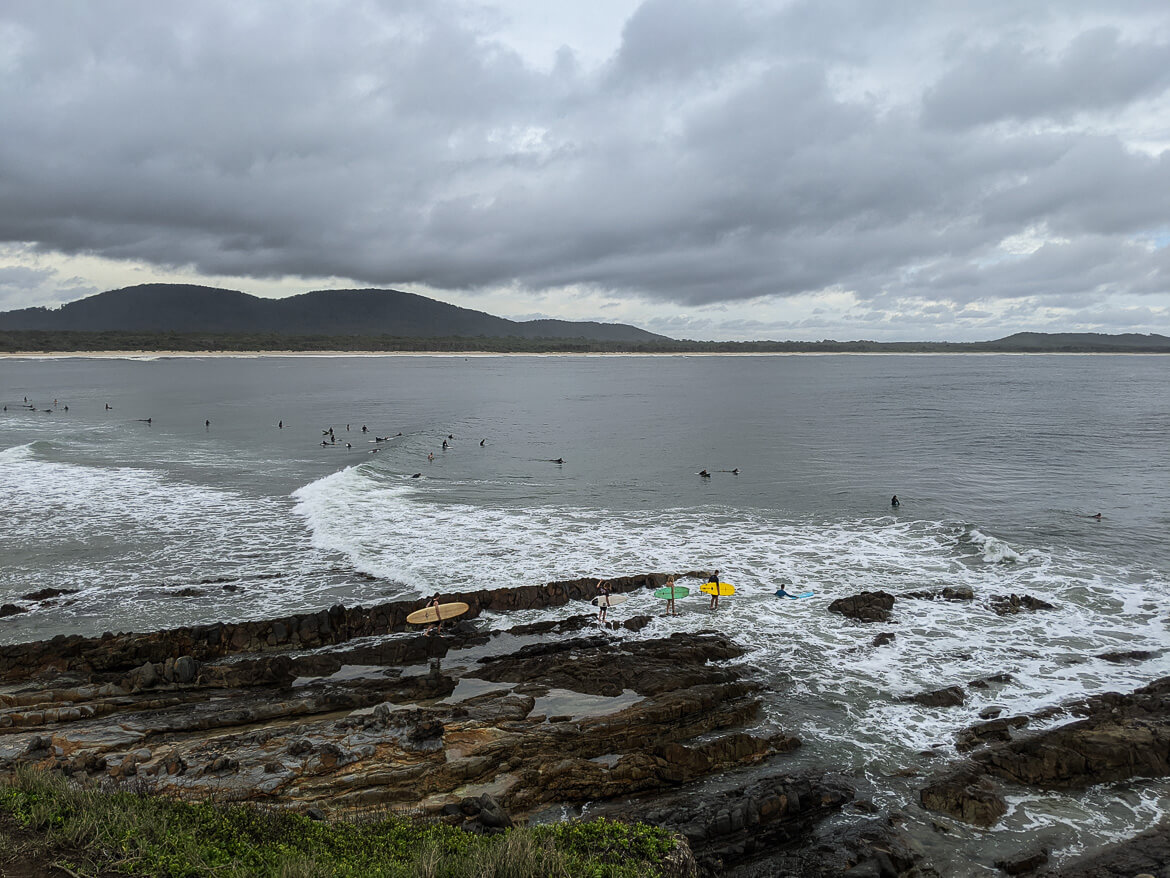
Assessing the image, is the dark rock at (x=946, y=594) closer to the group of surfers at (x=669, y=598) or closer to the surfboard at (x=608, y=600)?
the group of surfers at (x=669, y=598)

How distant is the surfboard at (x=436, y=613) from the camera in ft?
53.6

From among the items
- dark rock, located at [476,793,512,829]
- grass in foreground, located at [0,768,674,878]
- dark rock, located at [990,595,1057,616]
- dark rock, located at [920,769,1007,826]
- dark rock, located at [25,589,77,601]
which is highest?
grass in foreground, located at [0,768,674,878]

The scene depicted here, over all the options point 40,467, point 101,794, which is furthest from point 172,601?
point 40,467

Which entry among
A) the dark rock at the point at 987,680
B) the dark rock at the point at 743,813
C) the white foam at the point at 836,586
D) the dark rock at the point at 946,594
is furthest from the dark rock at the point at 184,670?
the dark rock at the point at 946,594

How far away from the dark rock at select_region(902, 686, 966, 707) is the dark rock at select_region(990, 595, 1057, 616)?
5367 mm

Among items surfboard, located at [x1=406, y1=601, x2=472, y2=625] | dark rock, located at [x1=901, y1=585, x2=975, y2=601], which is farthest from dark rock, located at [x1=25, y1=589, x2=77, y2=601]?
dark rock, located at [x1=901, y1=585, x2=975, y2=601]

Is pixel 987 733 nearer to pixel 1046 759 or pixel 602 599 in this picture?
pixel 1046 759

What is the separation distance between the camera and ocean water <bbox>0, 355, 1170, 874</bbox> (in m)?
13.8

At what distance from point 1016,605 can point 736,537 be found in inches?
355

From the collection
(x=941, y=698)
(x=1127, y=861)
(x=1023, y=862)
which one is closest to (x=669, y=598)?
(x=941, y=698)

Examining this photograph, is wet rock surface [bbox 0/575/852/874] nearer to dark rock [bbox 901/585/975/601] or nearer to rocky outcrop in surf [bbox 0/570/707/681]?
rocky outcrop in surf [bbox 0/570/707/681]

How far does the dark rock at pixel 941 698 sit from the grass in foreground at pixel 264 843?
7.56 meters

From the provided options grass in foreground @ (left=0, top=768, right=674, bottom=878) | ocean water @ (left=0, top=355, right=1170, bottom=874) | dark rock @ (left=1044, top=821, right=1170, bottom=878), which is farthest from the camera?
ocean water @ (left=0, top=355, right=1170, bottom=874)

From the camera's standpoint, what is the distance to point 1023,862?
9.14 meters
